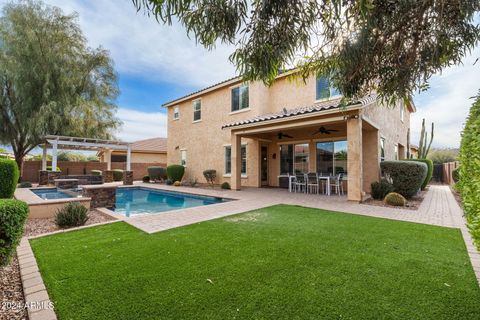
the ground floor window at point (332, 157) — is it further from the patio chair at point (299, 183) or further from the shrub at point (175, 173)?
the shrub at point (175, 173)

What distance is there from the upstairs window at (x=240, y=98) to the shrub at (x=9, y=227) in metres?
14.9

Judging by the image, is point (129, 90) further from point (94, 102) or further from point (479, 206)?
point (479, 206)

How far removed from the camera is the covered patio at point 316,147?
388 inches

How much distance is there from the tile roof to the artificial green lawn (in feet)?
86.2

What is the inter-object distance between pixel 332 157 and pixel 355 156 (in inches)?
153

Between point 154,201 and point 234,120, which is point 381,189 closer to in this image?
point 234,120

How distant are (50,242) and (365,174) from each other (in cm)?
1327

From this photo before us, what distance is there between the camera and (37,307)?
272 cm

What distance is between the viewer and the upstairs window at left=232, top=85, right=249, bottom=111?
55.6 feet

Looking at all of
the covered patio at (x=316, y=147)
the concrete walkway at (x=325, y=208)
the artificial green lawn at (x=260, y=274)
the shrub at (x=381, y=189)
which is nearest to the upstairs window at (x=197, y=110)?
the covered patio at (x=316, y=147)

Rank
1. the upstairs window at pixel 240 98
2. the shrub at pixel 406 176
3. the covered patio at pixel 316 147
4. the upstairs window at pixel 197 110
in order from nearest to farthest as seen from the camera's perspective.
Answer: the covered patio at pixel 316 147 < the shrub at pixel 406 176 < the upstairs window at pixel 240 98 < the upstairs window at pixel 197 110

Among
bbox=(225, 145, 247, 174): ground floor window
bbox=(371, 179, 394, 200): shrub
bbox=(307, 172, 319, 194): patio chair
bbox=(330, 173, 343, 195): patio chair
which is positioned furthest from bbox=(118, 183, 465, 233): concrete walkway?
bbox=(225, 145, 247, 174): ground floor window

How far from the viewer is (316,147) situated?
1432 centimetres

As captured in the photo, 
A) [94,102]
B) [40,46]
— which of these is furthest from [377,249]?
[40,46]
